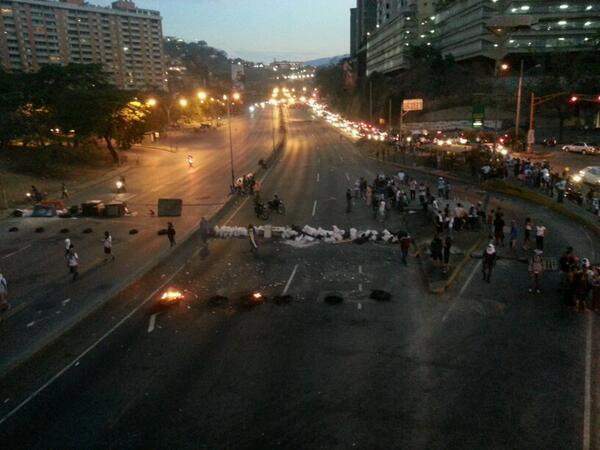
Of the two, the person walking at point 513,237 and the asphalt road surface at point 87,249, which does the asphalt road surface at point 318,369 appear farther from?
the person walking at point 513,237

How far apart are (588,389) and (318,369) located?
6191 mm

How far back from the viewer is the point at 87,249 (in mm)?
26359

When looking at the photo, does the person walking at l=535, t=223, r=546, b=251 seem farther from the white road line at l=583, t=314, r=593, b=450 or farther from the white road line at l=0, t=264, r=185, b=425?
the white road line at l=0, t=264, r=185, b=425

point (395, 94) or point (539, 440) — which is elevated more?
point (395, 94)

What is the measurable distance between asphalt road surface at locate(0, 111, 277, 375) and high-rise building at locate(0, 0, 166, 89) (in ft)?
396

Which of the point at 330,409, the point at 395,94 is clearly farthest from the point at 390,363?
the point at 395,94

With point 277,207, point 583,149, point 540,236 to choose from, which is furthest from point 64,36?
point 540,236

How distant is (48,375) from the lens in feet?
42.9

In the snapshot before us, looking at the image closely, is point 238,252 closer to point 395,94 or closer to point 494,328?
point 494,328

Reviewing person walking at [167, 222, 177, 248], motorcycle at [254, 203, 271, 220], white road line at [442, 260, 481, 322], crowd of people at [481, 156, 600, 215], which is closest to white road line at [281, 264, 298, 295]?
white road line at [442, 260, 481, 322]

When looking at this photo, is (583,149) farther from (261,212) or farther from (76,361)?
(76,361)

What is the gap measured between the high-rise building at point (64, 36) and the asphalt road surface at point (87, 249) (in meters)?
121

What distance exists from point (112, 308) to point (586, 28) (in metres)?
103

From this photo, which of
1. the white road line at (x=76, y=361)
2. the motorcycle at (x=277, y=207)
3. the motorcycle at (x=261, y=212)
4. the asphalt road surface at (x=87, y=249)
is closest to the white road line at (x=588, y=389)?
the white road line at (x=76, y=361)
